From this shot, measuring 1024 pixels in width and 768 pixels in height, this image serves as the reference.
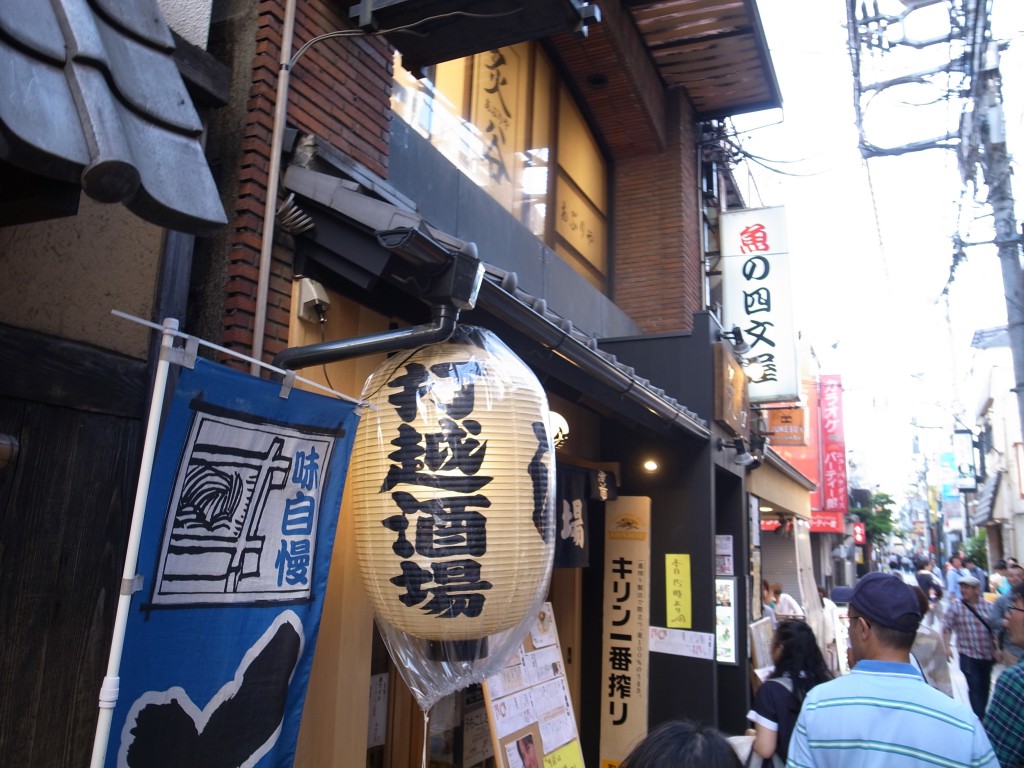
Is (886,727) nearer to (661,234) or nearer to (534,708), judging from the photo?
(534,708)

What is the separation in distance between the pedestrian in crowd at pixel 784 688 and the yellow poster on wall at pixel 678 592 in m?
3.72

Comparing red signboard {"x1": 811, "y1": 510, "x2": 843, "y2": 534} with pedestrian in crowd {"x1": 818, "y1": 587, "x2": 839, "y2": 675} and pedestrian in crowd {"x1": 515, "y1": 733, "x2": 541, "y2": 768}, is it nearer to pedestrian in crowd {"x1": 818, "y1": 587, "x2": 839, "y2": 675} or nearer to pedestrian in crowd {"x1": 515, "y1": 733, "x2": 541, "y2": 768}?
pedestrian in crowd {"x1": 818, "y1": 587, "x2": 839, "y2": 675}

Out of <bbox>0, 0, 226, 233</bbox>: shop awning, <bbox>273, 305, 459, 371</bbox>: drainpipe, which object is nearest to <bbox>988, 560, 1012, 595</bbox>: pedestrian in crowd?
<bbox>273, 305, 459, 371</bbox>: drainpipe

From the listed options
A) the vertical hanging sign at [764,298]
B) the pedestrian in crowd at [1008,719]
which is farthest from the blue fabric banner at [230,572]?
the vertical hanging sign at [764,298]

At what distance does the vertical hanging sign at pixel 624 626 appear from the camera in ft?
27.7

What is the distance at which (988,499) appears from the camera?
34.5m

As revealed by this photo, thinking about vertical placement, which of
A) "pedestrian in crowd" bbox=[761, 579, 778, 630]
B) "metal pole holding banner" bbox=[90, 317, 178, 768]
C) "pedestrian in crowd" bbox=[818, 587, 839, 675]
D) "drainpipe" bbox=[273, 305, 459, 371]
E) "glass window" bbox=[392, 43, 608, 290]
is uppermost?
"glass window" bbox=[392, 43, 608, 290]

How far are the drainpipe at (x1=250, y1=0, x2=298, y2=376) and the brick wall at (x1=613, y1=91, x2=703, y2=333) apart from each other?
7.76 meters

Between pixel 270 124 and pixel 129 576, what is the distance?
10.0 ft

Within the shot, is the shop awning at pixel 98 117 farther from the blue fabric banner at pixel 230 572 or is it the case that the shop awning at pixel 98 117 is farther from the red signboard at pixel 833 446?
the red signboard at pixel 833 446

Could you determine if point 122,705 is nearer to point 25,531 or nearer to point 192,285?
point 25,531

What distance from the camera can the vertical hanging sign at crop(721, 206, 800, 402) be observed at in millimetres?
12250

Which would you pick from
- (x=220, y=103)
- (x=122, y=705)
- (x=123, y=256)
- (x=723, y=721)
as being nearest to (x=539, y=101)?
(x=220, y=103)

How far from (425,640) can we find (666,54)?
1042 cm
